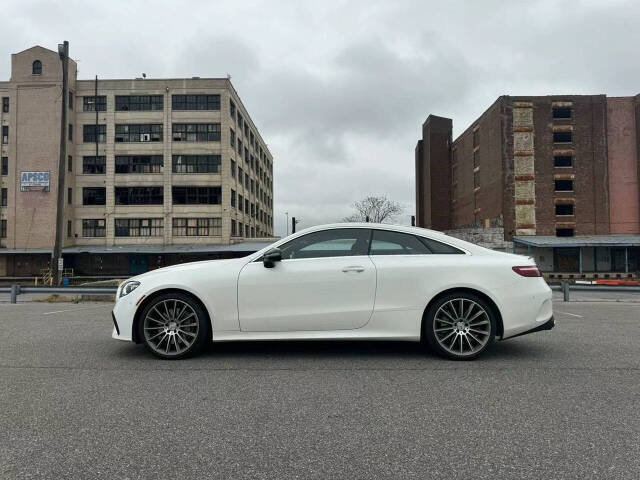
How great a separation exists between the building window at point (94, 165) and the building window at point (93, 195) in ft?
5.24

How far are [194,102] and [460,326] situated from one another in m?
43.5

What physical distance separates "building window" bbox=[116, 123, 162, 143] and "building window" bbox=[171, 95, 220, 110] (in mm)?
2693

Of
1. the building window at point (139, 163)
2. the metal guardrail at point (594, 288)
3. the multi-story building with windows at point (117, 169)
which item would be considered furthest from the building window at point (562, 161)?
the building window at point (139, 163)

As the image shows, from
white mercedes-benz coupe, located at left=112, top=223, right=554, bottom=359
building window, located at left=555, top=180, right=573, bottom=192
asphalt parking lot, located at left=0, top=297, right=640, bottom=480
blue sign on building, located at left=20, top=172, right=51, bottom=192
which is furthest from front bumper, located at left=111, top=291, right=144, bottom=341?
blue sign on building, located at left=20, top=172, right=51, bottom=192

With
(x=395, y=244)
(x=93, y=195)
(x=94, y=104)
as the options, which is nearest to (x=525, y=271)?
(x=395, y=244)

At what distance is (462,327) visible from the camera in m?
4.91

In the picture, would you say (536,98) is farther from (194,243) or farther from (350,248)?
(350,248)

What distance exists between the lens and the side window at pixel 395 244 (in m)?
5.11

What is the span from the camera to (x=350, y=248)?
5.11 metres

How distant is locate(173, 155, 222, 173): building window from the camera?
141 feet

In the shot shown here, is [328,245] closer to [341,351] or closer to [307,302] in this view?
[307,302]

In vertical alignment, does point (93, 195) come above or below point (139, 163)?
below

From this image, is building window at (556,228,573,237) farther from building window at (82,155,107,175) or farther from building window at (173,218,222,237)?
building window at (82,155,107,175)

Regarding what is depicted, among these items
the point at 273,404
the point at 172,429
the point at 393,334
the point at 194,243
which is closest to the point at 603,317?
the point at 393,334
